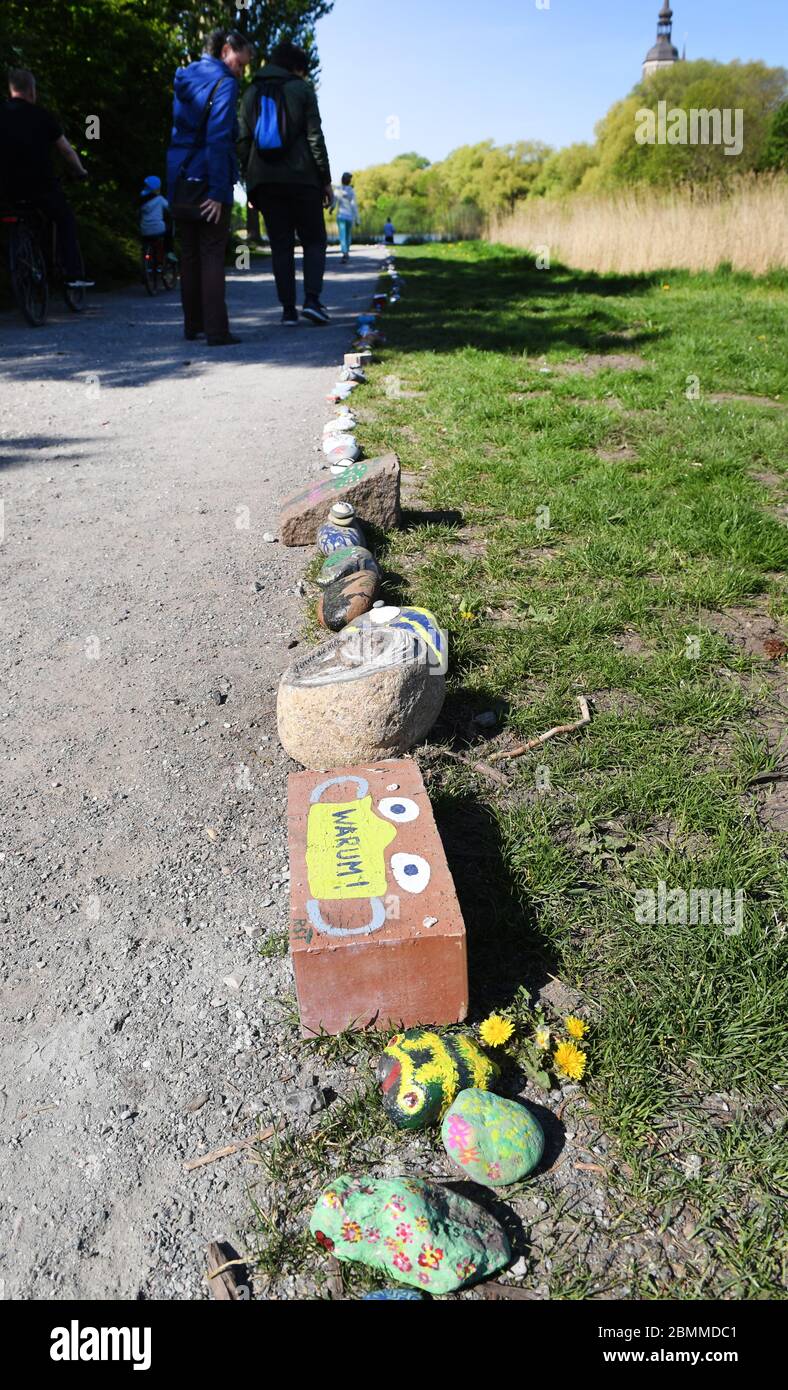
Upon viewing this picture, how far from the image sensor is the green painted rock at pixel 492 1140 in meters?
1.48

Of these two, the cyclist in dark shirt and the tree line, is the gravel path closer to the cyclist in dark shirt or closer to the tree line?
the cyclist in dark shirt

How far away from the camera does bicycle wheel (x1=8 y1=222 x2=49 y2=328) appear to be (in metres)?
7.90

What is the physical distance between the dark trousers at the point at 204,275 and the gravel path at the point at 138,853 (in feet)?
9.45

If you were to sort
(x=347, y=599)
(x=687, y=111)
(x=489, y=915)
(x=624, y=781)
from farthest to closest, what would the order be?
(x=687, y=111) < (x=347, y=599) < (x=624, y=781) < (x=489, y=915)

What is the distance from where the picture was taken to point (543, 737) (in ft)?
8.43

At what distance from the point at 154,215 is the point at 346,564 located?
9528 millimetres

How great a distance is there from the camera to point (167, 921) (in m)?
2.03

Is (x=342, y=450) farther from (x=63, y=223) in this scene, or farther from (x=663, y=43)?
(x=663, y=43)

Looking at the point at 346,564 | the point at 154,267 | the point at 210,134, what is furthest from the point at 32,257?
the point at 346,564

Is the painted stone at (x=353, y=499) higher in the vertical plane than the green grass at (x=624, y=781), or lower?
higher

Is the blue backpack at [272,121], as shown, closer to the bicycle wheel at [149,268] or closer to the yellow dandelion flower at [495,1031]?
the bicycle wheel at [149,268]

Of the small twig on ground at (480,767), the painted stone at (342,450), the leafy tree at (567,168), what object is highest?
the leafy tree at (567,168)

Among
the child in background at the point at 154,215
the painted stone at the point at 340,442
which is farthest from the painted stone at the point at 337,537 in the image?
the child in background at the point at 154,215
